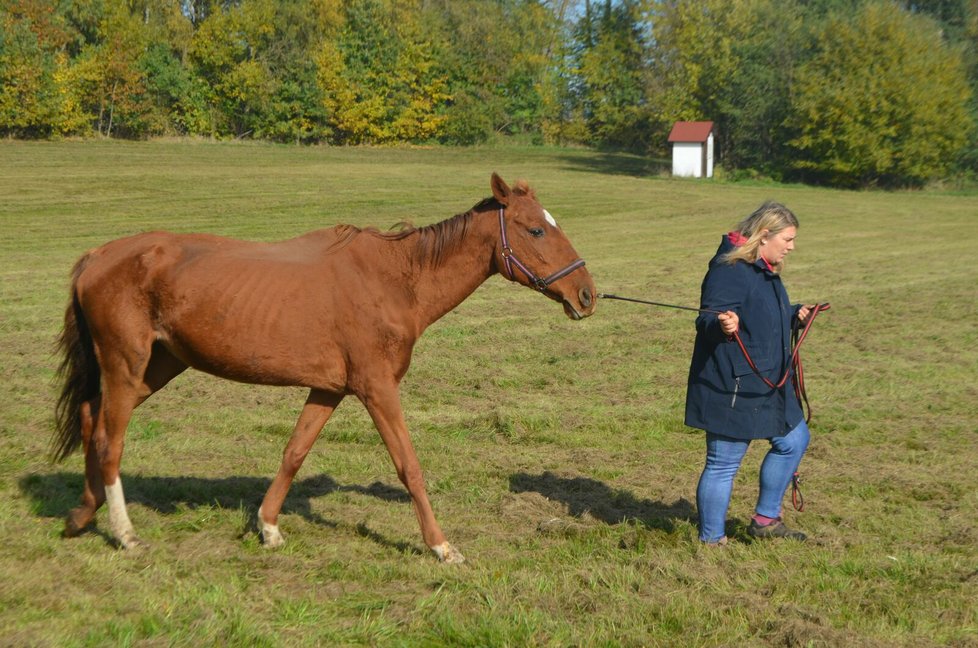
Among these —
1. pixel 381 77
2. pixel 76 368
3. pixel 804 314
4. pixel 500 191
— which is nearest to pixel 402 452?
pixel 500 191

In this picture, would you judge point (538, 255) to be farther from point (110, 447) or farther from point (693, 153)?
point (693, 153)

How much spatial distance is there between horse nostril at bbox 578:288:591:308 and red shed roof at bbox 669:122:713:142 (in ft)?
155

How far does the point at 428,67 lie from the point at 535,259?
63128 mm

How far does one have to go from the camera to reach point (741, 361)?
5.85 metres

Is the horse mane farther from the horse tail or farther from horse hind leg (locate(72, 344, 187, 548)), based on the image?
the horse tail

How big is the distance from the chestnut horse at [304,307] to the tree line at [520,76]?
43374 millimetres

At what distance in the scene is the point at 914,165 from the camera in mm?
46406

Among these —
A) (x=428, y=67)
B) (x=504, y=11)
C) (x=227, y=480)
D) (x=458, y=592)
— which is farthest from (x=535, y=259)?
(x=504, y=11)

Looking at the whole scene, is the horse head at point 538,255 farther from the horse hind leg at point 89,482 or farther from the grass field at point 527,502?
the horse hind leg at point 89,482

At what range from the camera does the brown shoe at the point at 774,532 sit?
20.4 ft

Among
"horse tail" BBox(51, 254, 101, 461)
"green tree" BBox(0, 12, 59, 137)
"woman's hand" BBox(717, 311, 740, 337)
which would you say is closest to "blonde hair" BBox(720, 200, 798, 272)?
"woman's hand" BBox(717, 311, 740, 337)

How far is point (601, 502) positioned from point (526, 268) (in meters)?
1.99

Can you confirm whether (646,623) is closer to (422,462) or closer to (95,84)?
(422,462)

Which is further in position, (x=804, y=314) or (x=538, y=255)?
(x=804, y=314)
